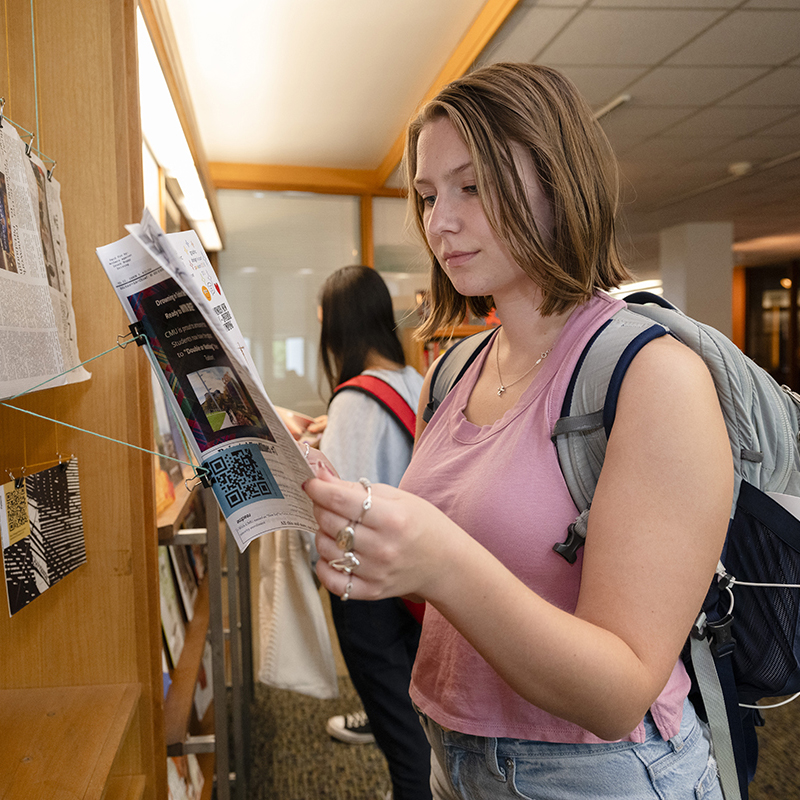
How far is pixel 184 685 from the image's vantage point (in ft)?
5.20

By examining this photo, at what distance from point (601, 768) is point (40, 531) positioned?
0.84 metres

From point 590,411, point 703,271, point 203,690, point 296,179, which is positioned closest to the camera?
point 590,411

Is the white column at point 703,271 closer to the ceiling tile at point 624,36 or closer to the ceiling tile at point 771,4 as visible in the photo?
the ceiling tile at point 624,36

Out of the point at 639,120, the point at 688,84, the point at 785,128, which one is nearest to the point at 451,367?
the point at 688,84

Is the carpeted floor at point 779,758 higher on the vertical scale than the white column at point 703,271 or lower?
lower

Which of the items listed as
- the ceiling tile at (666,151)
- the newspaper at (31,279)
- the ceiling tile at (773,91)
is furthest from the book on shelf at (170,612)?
the ceiling tile at (666,151)

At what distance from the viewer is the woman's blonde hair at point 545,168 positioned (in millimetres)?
840

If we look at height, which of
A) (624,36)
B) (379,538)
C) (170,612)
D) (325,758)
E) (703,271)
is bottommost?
(325,758)

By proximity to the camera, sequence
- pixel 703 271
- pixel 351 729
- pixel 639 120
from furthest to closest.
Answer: pixel 703 271, pixel 639 120, pixel 351 729

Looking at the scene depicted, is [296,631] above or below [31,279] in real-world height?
below

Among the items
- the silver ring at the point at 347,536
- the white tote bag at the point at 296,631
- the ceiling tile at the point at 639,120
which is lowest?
the white tote bag at the point at 296,631

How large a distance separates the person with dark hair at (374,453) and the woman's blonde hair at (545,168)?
1.07 m

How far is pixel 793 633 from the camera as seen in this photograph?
2.67 ft

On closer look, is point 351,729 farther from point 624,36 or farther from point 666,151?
point 666,151
